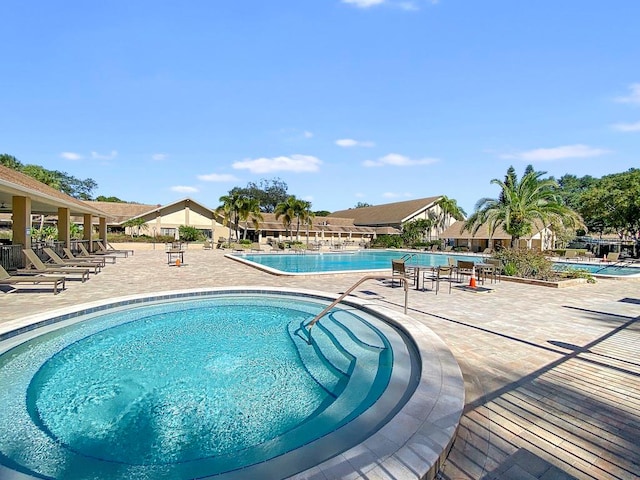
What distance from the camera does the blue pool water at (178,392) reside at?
9.80 feet

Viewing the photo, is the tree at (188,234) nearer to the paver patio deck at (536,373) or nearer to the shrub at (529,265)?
the paver patio deck at (536,373)

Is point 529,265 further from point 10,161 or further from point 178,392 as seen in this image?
point 10,161

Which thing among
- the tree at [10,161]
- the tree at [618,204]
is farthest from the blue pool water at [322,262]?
the tree at [10,161]

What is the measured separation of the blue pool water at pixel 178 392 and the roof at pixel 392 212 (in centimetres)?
4118

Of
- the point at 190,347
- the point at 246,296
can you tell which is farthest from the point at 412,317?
the point at 246,296

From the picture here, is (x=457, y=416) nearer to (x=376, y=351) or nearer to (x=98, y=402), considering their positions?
(x=376, y=351)

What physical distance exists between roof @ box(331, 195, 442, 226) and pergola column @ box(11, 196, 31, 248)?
4024 cm

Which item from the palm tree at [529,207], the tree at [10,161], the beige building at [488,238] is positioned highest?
the tree at [10,161]

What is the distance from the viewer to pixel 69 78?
16.6 meters

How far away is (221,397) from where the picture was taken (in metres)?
4.14

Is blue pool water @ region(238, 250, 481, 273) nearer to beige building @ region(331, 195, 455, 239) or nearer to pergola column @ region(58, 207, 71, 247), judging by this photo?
pergola column @ region(58, 207, 71, 247)

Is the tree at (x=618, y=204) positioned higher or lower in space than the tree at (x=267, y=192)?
lower

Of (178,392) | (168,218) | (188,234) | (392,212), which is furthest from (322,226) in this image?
(178,392)

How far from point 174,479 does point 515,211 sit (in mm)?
17618
